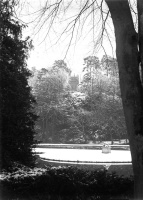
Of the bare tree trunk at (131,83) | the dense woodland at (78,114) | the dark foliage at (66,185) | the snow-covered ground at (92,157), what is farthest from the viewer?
the dense woodland at (78,114)

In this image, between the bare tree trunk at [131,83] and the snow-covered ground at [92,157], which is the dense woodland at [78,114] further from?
the bare tree trunk at [131,83]

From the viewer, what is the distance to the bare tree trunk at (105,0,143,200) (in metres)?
4.02

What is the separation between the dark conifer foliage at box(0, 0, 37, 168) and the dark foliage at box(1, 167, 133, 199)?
18.3ft

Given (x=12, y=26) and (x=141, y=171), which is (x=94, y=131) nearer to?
(x=12, y=26)

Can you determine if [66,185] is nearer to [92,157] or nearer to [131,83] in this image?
[131,83]

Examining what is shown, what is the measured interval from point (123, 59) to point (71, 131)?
43.2 m

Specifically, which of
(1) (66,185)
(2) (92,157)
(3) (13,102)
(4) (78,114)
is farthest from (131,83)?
(4) (78,114)

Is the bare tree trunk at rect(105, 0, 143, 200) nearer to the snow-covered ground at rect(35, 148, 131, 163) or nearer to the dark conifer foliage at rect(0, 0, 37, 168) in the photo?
the dark conifer foliage at rect(0, 0, 37, 168)

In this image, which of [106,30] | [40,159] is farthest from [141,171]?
[40,159]

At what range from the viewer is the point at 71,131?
154 ft

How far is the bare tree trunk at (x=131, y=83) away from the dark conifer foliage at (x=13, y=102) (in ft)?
28.2

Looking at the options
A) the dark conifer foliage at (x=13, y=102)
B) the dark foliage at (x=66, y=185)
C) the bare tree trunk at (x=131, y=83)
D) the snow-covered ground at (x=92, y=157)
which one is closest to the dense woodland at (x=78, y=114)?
the snow-covered ground at (x=92, y=157)

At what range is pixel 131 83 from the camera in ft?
13.5

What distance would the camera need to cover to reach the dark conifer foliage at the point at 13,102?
12664mm
